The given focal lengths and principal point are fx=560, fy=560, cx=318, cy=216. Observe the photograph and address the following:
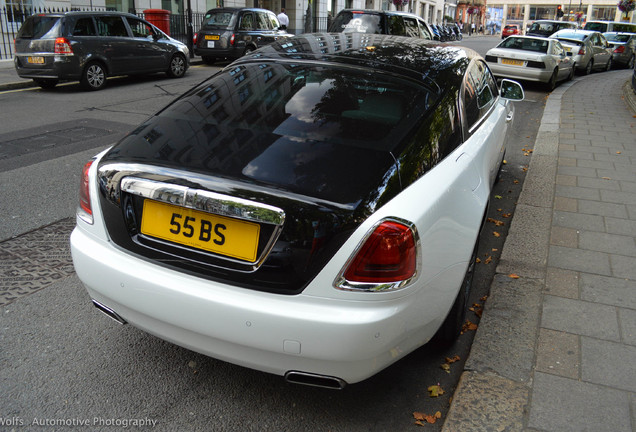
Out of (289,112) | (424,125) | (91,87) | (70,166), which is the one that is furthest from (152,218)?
(91,87)

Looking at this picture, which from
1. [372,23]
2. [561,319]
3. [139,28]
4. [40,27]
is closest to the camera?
[561,319]

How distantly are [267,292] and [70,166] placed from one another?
501cm

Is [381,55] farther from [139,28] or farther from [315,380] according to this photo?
[139,28]

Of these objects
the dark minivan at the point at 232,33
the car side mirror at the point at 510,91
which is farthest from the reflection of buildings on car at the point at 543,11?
the car side mirror at the point at 510,91

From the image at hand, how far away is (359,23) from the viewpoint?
49.0ft

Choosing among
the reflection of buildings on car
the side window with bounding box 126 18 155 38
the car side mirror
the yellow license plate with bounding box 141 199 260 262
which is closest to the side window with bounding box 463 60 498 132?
the car side mirror

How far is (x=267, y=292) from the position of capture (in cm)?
222

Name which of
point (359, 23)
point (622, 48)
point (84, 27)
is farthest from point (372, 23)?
point (622, 48)

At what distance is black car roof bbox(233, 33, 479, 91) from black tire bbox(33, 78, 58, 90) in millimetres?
10523

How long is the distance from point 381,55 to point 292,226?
1641 mm

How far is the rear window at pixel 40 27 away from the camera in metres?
11.9

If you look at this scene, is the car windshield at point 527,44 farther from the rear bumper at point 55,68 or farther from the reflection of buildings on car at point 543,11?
the reflection of buildings on car at point 543,11

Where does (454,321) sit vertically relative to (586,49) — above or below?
below

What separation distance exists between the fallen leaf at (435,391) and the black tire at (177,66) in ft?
44.0
